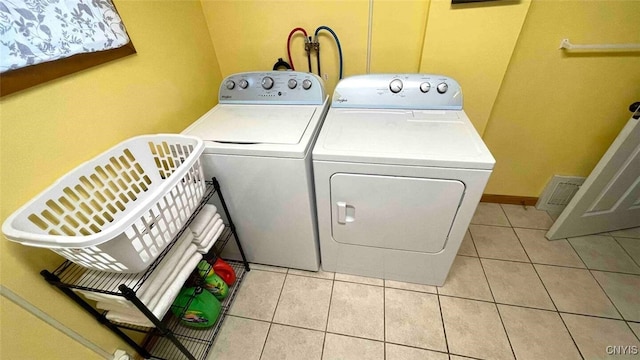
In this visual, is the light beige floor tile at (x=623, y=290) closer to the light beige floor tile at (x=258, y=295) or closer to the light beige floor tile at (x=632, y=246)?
the light beige floor tile at (x=632, y=246)

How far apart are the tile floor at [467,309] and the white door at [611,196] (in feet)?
0.34

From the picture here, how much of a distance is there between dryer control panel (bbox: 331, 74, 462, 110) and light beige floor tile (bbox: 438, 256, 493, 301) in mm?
1015

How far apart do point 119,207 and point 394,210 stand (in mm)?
1244

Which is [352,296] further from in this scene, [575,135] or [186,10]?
[186,10]

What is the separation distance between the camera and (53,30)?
0.84 metres

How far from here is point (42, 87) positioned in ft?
2.76

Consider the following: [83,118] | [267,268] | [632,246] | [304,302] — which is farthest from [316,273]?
[632,246]

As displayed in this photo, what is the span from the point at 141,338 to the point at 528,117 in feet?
8.73

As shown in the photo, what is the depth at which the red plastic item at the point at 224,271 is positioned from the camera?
149 centimetres

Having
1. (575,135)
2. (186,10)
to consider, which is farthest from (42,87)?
(575,135)

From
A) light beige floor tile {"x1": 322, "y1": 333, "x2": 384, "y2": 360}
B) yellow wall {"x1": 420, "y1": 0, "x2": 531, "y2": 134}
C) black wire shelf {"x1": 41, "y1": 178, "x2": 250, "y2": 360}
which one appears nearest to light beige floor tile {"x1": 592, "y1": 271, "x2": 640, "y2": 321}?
yellow wall {"x1": 420, "y1": 0, "x2": 531, "y2": 134}

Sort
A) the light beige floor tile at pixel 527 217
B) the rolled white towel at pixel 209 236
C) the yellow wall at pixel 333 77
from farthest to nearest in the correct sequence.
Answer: the light beige floor tile at pixel 527 217 < the rolled white towel at pixel 209 236 < the yellow wall at pixel 333 77

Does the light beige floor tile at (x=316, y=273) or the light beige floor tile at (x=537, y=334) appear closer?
the light beige floor tile at (x=537, y=334)

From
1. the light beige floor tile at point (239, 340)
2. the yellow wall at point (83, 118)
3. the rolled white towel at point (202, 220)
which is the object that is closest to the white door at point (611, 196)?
the light beige floor tile at point (239, 340)
